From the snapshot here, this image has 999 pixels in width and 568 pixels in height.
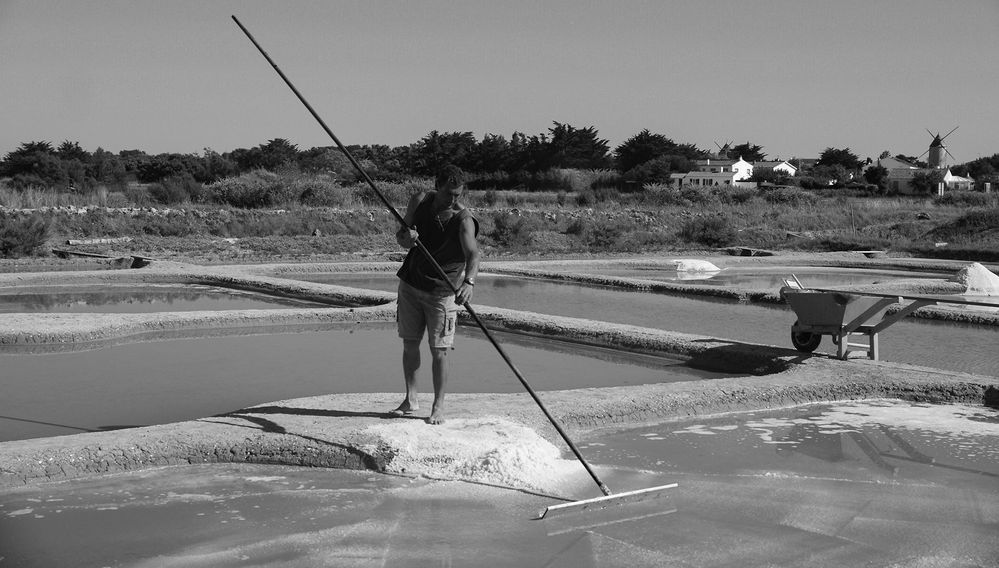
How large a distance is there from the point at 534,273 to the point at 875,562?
39.6 feet

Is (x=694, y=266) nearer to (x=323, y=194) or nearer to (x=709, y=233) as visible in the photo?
(x=709, y=233)

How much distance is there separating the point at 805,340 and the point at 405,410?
370 cm

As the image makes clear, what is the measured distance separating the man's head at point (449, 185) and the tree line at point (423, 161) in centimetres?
3454

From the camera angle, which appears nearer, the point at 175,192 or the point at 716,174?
the point at 175,192

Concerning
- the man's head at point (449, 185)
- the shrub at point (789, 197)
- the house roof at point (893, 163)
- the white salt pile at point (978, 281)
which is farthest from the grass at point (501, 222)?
the house roof at point (893, 163)

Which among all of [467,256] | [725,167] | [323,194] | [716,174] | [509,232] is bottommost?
[509,232]

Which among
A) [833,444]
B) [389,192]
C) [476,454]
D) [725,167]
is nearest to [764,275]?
[833,444]

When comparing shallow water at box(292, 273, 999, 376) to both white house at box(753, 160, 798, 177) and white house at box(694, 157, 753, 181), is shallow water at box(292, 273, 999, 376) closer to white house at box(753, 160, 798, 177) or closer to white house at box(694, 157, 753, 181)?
white house at box(694, 157, 753, 181)

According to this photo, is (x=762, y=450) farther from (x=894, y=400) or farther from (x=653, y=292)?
(x=653, y=292)

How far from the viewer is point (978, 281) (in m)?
13.5

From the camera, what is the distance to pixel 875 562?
3654 mm

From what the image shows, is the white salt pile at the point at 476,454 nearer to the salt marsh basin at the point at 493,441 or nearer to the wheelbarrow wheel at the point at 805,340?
the salt marsh basin at the point at 493,441

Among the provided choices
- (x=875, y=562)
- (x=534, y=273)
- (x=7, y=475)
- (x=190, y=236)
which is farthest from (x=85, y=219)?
(x=875, y=562)

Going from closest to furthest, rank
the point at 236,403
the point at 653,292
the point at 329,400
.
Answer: the point at 329,400
the point at 236,403
the point at 653,292
